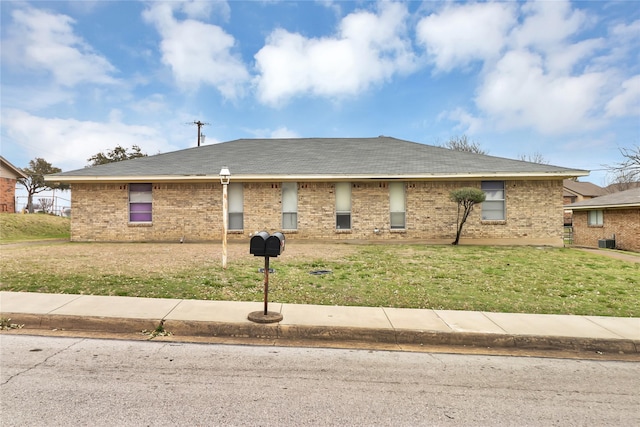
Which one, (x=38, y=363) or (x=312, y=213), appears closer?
(x=38, y=363)

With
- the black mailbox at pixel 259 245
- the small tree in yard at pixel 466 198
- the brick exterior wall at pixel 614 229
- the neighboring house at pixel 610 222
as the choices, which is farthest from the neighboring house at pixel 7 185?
the brick exterior wall at pixel 614 229

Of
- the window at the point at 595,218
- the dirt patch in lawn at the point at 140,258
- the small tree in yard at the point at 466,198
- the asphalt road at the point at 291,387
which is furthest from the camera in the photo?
the window at the point at 595,218

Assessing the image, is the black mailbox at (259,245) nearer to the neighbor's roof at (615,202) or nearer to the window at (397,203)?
the window at (397,203)

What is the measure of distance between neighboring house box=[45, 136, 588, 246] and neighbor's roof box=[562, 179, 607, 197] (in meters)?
47.4

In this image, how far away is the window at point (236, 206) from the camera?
17.0m

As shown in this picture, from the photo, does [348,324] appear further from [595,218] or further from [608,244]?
[595,218]

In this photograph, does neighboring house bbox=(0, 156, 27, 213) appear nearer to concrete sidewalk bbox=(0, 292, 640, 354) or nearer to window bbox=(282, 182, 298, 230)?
window bbox=(282, 182, 298, 230)

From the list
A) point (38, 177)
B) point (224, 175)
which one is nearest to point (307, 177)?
point (224, 175)

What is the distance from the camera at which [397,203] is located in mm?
16828

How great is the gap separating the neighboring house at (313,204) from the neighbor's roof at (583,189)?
4740 cm

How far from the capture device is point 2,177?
3100cm

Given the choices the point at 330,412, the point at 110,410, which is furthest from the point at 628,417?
the point at 110,410

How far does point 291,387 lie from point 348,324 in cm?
197

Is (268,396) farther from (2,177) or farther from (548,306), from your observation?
(2,177)
